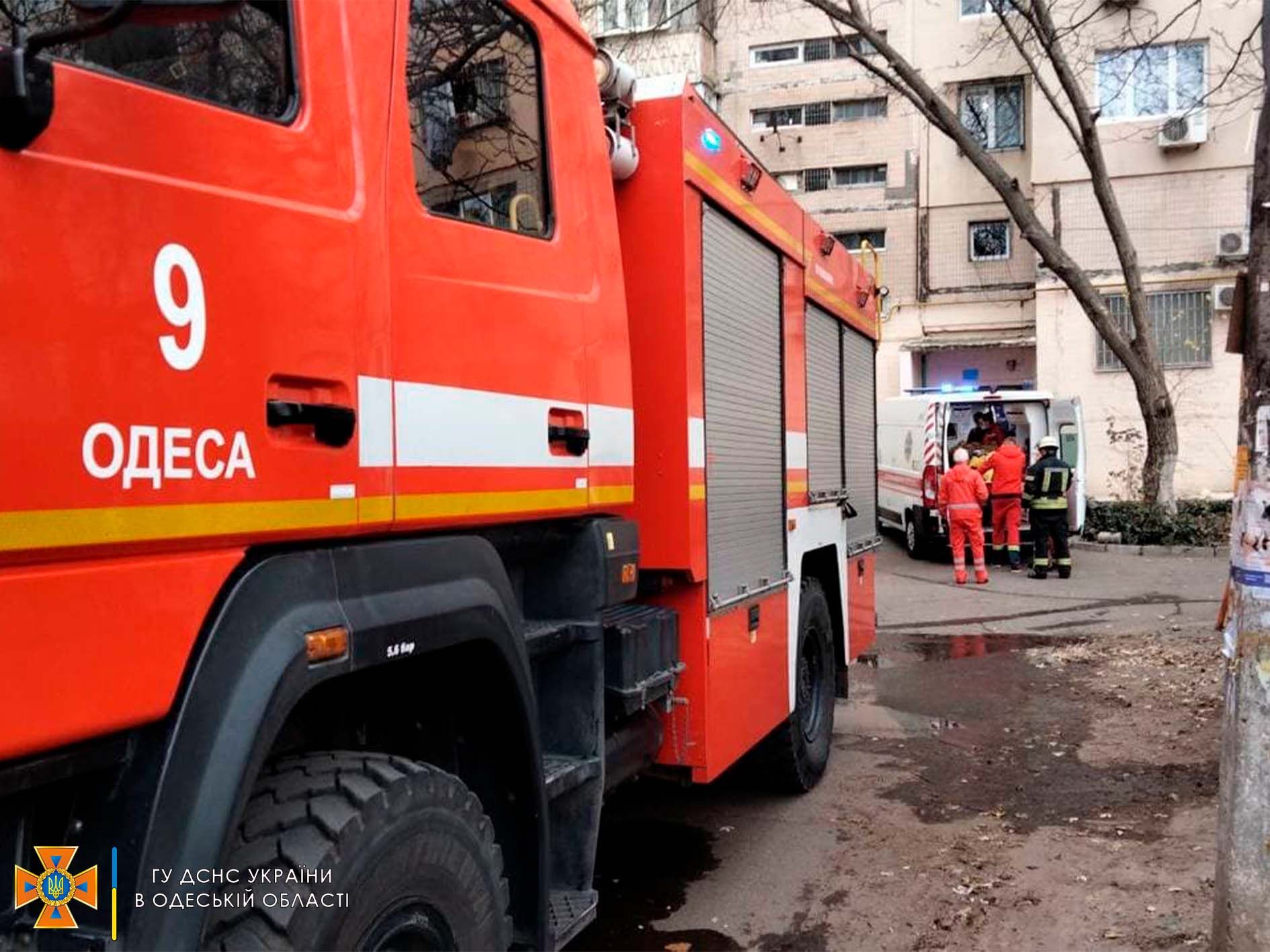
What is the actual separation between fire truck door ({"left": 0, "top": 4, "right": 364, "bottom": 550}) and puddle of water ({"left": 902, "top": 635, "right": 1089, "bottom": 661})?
8.05m

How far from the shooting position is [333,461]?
2.09m

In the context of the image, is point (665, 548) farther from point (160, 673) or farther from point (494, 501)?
point (160, 673)

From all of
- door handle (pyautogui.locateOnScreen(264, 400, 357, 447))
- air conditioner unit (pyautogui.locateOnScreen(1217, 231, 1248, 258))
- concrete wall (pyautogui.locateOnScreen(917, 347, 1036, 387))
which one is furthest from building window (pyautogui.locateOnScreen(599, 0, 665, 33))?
door handle (pyautogui.locateOnScreen(264, 400, 357, 447))

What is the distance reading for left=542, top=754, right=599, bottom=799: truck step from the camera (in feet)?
9.46

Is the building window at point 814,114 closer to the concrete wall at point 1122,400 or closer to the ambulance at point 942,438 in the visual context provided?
the concrete wall at point 1122,400

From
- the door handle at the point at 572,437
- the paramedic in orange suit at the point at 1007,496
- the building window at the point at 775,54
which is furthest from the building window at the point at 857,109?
the door handle at the point at 572,437

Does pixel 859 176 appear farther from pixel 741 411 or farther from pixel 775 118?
pixel 741 411

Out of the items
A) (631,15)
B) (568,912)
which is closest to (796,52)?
(631,15)

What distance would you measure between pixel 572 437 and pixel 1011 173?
24.3m

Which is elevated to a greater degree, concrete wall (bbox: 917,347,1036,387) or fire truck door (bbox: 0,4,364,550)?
concrete wall (bbox: 917,347,1036,387)

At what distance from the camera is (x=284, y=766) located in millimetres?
2119

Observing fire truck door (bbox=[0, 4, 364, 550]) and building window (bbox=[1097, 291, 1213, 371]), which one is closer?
fire truck door (bbox=[0, 4, 364, 550])

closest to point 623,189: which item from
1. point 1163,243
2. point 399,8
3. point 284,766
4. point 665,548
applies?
point 665,548

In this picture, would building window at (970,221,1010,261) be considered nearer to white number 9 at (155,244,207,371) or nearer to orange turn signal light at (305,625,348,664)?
orange turn signal light at (305,625,348,664)
